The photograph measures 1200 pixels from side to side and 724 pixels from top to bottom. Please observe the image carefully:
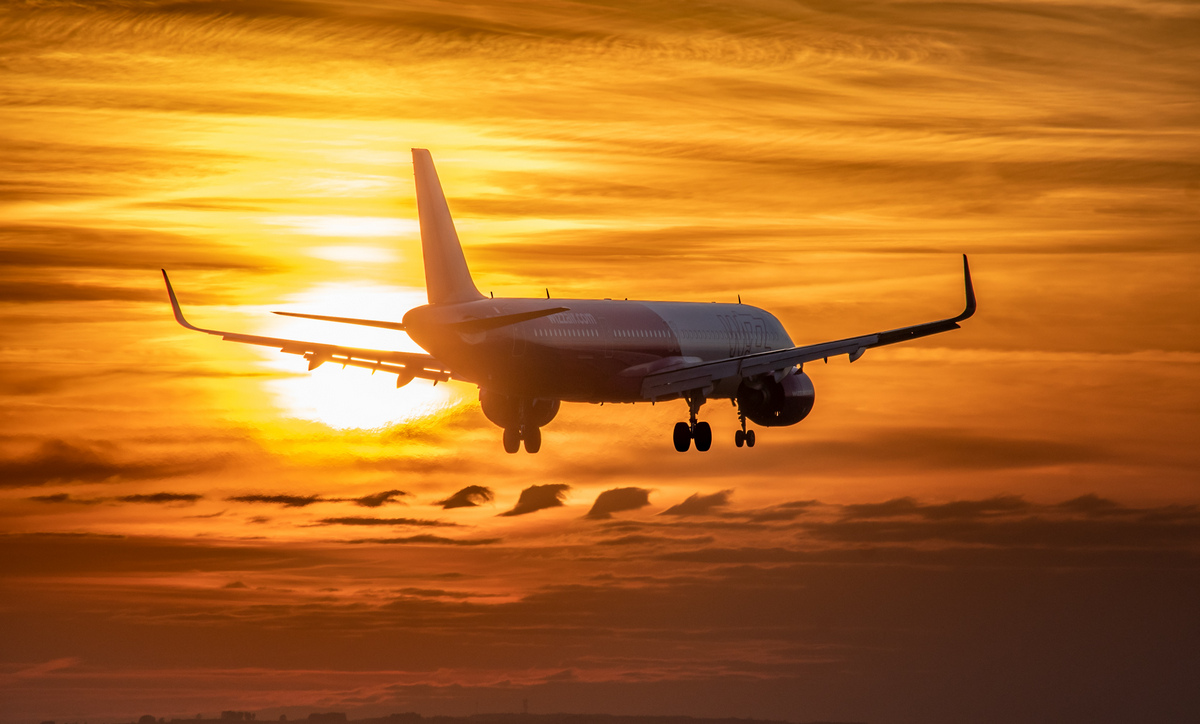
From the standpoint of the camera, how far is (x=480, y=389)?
60.9 metres

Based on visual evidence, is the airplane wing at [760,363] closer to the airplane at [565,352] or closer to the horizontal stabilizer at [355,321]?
the airplane at [565,352]

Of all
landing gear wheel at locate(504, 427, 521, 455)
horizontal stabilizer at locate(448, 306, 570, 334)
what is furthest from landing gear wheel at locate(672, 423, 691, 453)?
horizontal stabilizer at locate(448, 306, 570, 334)

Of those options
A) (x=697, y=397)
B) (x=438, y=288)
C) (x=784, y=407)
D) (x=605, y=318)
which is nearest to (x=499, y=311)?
(x=438, y=288)

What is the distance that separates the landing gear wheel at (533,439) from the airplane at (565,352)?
51 millimetres

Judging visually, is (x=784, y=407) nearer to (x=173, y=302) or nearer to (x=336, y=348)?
(x=336, y=348)

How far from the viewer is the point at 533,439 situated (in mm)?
60781

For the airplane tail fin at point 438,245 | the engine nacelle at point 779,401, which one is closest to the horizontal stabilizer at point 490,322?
the airplane tail fin at point 438,245

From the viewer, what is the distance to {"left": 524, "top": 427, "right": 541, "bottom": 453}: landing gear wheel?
60.5 metres

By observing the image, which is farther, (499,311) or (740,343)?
(740,343)

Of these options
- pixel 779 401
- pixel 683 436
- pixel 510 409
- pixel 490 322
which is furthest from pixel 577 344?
pixel 779 401

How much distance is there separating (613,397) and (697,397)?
160 inches

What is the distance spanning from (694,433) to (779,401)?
4852 mm

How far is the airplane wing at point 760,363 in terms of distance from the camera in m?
56.4

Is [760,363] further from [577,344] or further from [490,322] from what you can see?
[490,322]
